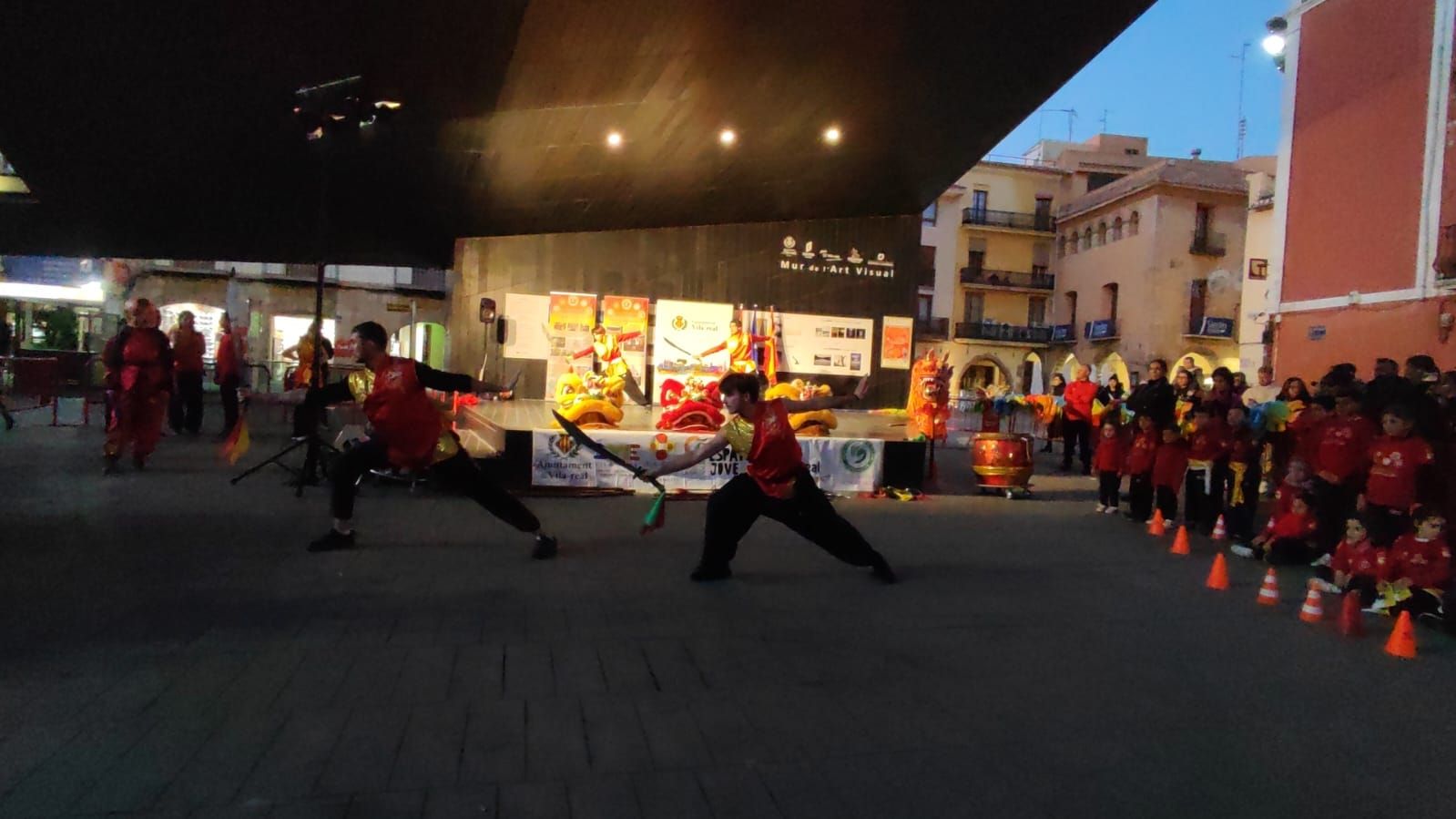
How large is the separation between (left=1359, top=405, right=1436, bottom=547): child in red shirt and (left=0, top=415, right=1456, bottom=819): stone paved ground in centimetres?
76

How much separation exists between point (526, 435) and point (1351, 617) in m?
7.18

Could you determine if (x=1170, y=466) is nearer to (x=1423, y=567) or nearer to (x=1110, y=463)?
(x=1110, y=463)

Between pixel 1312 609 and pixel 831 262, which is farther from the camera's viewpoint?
pixel 831 262

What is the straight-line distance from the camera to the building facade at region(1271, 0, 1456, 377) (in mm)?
12797

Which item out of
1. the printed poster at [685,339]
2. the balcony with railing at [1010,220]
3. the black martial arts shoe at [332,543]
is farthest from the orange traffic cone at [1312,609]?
the balcony with railing at [1010,220]

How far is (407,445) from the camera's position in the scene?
602cm

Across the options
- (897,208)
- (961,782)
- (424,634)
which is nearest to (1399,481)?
(961,782)

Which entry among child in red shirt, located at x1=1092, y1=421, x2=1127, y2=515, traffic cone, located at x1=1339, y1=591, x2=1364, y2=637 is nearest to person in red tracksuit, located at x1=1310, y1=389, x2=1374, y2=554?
traffic cone, located at x1=1339, y1=591, x2=1364, y2=637

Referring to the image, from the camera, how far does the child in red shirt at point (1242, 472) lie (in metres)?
8.25

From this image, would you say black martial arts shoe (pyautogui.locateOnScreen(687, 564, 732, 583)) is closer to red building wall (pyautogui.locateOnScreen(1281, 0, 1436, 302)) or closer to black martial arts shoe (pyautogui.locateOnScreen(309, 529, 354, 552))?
black martial arts shoe (pyautogui.locateOnScreen(309, 529, 354, 552))

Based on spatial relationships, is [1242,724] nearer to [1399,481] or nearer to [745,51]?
[1399,481]

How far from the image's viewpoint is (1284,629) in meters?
5.17

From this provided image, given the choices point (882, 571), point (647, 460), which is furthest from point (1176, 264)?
point (882, 571)

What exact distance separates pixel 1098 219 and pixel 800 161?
3035 centimetres
